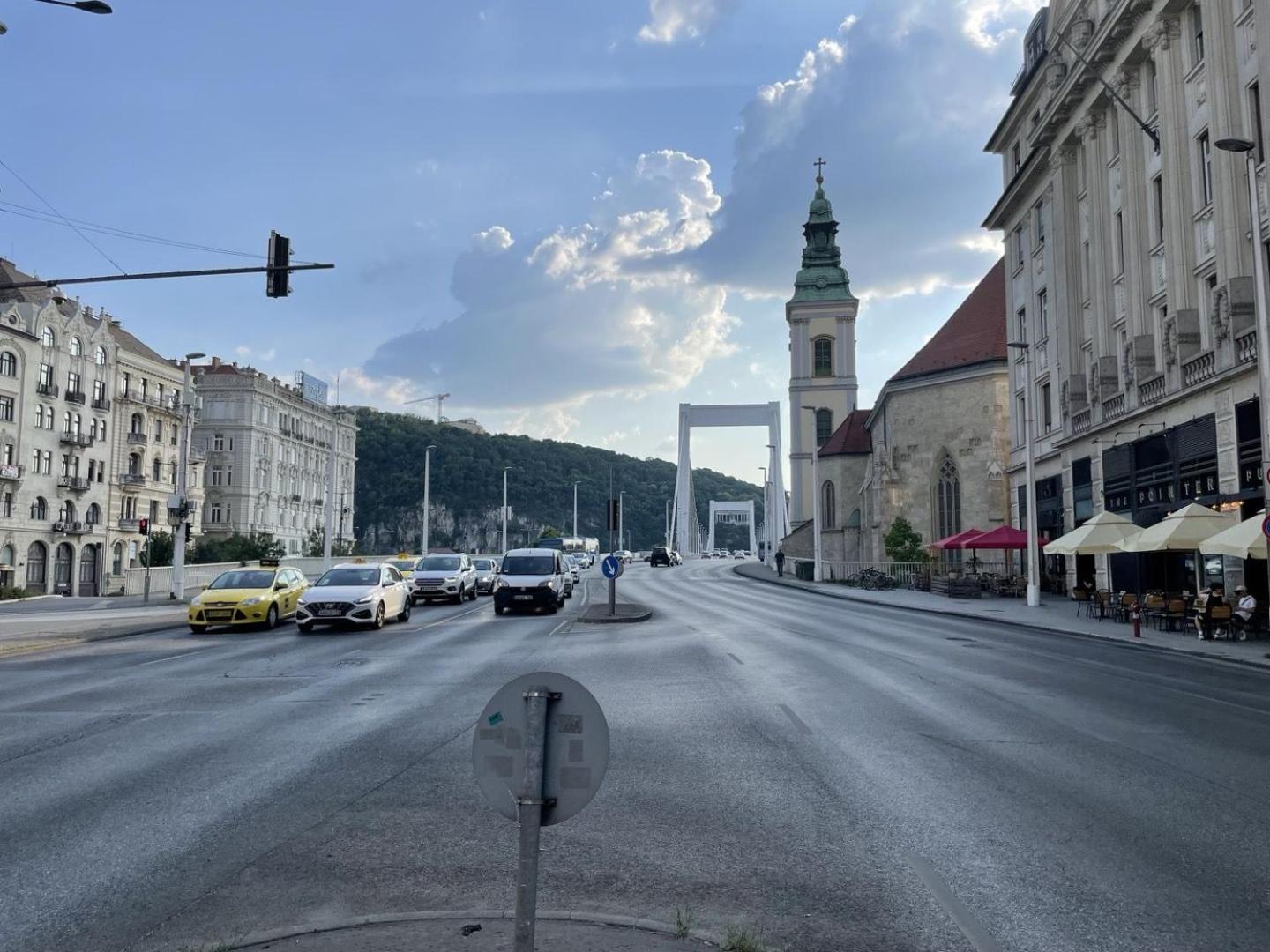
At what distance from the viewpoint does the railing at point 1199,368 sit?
80.6 ft

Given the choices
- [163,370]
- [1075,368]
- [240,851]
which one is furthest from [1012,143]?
[163,370]

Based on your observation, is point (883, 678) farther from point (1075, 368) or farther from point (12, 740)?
point (1075, 368)

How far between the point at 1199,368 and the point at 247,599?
24.2 m

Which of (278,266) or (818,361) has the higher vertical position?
(818,361)

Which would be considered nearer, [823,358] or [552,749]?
[552,749]

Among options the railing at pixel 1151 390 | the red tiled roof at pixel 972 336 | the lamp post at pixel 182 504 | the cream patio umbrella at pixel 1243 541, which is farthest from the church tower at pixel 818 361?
the cream patio umbrella at pixel 1243 541

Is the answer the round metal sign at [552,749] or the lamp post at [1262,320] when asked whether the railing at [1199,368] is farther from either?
the round metal sign at [552,749]

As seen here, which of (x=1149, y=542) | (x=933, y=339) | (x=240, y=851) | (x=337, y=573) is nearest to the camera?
(x=240, y=851)

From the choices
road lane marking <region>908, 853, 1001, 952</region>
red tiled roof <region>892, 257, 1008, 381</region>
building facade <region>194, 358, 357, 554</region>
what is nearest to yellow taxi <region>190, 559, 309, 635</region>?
road lane marking <region>908, 853, 1001, 952</region>

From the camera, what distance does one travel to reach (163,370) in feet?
235

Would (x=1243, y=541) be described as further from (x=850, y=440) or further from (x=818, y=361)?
(x=818, y=361)

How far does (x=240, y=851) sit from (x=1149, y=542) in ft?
67.7

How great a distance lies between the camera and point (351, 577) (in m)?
24.5

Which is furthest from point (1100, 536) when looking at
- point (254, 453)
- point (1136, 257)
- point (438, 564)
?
point (254, 453)
